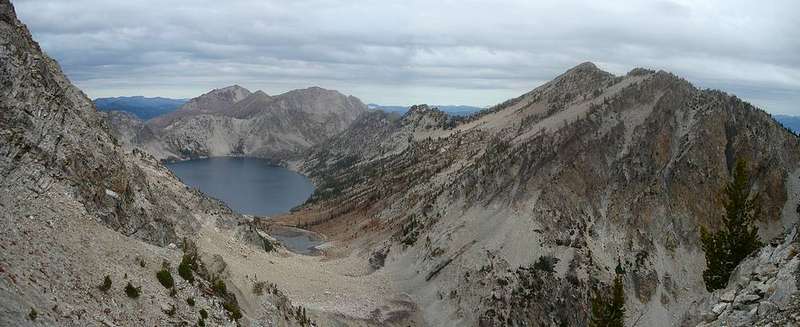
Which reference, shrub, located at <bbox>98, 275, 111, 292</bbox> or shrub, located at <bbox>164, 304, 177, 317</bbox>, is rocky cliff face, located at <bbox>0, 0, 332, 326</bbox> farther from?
shrub, located at <bbox>98, 275, 111, 292</bbox>

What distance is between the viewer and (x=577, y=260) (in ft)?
237

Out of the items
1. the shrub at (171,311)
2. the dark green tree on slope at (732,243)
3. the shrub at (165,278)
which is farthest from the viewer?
the dark green tree on slope at (732,243)

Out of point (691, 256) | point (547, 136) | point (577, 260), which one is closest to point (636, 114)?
point (547, 136)

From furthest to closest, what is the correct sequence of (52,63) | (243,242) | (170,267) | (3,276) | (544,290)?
1. (243,242)
2. (544,290)
3. (52,63)
4. (170,267)
5. (3,276)

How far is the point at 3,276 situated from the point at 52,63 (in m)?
37.9

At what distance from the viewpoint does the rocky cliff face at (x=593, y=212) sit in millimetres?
70812

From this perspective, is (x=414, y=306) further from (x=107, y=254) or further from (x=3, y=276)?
(x=3, y=276)

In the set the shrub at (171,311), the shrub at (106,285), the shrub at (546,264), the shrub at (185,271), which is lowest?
the shrub at (546,264)

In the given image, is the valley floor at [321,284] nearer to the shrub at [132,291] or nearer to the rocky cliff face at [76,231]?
the rocky cliff face at [76,231]

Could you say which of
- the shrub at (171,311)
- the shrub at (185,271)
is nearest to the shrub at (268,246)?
the shrub at (185,271)

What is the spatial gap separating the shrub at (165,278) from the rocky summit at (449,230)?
0.08 metres

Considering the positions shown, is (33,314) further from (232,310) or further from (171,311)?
(232,310)

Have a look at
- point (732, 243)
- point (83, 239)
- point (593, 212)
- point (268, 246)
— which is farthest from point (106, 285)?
point (593, 212)

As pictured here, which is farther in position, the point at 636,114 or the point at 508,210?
the point at 636,114
